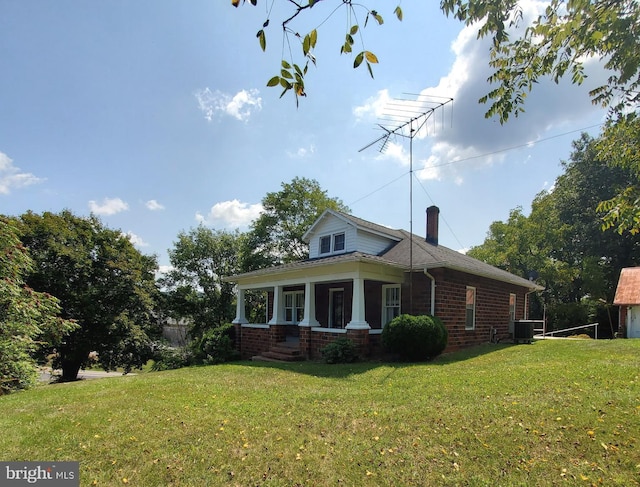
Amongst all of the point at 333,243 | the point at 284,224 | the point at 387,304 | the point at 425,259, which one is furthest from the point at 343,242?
the point at 284,224

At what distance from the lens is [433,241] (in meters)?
17.2

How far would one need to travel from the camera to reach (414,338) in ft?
34.5

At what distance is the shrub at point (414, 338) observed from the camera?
34.6 feet

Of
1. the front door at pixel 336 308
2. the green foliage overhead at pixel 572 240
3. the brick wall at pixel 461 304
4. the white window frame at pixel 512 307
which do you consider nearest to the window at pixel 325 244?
the front door at pixel 336 308

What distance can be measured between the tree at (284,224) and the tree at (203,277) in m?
1.91

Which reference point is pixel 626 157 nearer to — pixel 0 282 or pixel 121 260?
pixel 0 282

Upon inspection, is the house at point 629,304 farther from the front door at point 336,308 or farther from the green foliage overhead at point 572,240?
the front door at point 336,308

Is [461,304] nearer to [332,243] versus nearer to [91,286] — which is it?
[332,243]

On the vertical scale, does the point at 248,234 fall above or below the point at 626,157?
above

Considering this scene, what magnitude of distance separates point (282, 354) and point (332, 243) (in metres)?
5.01

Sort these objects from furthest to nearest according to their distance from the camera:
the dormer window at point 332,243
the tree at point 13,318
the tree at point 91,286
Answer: the tree at point 91,286, the dormer window at point 332,243, the tree at point 13,318

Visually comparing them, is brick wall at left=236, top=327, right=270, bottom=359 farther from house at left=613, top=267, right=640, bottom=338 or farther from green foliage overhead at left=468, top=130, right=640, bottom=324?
green foliage overhead at left=468, top=130, right=640, bottom=324

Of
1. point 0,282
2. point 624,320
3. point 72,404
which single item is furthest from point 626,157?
point 624,320

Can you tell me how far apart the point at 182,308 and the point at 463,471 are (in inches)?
1030
